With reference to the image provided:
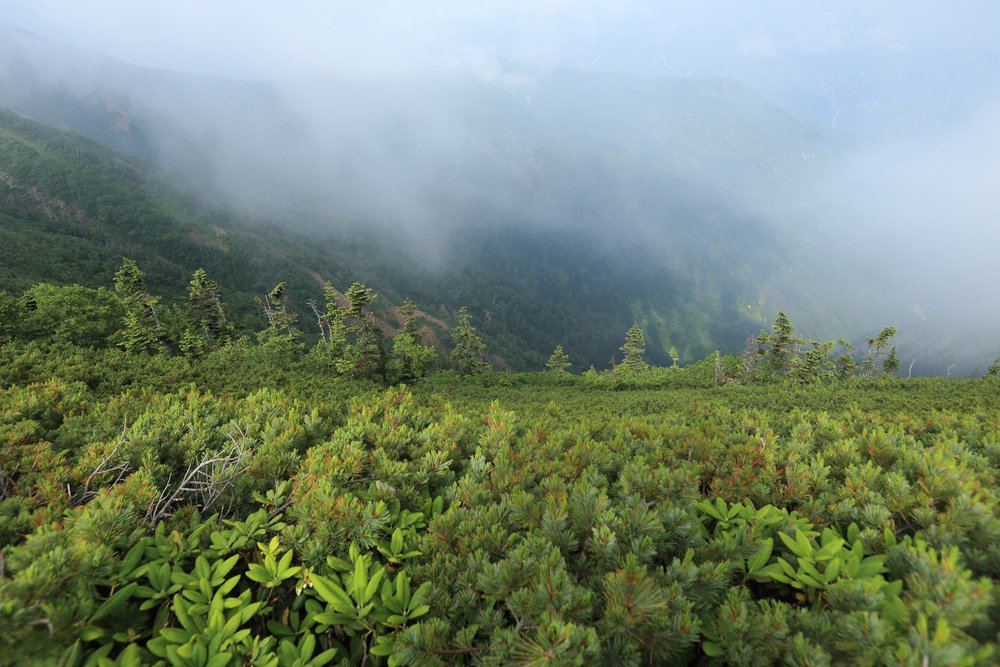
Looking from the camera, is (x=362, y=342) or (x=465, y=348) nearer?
(x=362, y=342)

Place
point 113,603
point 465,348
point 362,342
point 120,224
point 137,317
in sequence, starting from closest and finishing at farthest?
point 113,603
point 137,317
point 362,342
point 465,348
point 120,224

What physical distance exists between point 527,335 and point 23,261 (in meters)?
151

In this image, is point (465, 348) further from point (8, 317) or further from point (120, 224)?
point (120, 224)

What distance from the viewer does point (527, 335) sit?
184 metres

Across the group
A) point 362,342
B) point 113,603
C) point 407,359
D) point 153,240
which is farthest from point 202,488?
point 153,240

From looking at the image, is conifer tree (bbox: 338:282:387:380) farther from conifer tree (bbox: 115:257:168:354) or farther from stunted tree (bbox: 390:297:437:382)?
conifer tree (bbox: 115:257:168:354)

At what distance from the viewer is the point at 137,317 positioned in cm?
2861

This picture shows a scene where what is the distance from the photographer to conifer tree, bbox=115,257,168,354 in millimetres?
27578

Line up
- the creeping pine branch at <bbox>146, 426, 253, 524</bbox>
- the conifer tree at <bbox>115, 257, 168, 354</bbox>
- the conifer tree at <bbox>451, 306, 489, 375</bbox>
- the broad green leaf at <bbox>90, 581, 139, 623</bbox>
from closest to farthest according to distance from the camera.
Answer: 1. the broad green leaf at <bbox>90, 581, 139, 623</bbox>
2. the creeping pine branch at <bbox>146, 426, 253, 524</bbox>
3. the conifer tree at <bbox>115, 257, 168, 354</bbox>
4. the conifer tree at <bbox>451, 306, 489, 375</bbox>

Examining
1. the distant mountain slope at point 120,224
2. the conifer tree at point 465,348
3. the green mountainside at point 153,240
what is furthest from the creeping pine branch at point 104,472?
the distant mountain slope at point 120,224

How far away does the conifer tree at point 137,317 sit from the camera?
2758cm

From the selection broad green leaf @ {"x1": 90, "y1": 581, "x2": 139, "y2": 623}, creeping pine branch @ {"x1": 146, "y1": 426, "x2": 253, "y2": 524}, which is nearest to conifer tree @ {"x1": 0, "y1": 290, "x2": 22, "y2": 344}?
creeping pine branch @ {"x1": 146, "y1": 426, "x2": 253, "y2": 524}

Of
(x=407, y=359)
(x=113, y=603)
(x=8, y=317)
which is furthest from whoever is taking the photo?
(x=407, y=359)

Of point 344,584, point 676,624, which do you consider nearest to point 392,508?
point 344,584
